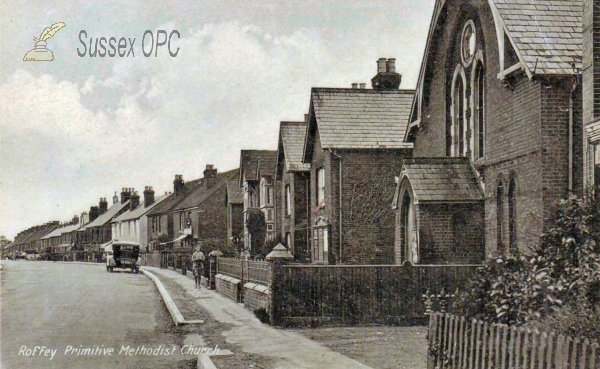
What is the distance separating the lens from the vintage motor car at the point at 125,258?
1730 inches

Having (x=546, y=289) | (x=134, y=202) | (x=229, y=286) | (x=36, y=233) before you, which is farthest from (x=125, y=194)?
(x=546, y=289)

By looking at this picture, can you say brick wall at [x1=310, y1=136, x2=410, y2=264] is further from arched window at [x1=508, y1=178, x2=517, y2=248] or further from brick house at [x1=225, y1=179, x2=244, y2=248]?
brick house at [x1=225, y1=179, x2=244, y2=248]

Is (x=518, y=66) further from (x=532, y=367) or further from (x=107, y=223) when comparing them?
(x=107, y=223)

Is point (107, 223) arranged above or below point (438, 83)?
below

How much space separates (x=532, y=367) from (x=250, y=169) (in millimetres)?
41804

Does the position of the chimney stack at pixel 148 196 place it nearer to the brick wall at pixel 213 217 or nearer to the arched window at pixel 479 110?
the brick wall at pixel 213 217

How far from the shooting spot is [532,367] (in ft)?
19.7

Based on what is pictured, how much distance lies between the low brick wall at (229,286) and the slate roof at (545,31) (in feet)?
35.2

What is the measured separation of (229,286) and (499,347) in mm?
16179

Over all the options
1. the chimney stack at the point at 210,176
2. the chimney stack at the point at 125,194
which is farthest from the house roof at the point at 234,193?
the chimney stack at the point at 125,194

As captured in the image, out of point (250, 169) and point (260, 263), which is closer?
point (260, 263)

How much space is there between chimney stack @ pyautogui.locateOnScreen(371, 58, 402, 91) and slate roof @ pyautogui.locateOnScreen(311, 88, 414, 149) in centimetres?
160

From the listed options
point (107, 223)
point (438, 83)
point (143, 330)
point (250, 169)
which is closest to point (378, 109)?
point (438, 83)

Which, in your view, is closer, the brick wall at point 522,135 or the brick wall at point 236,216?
the brick wall at point 522,135
